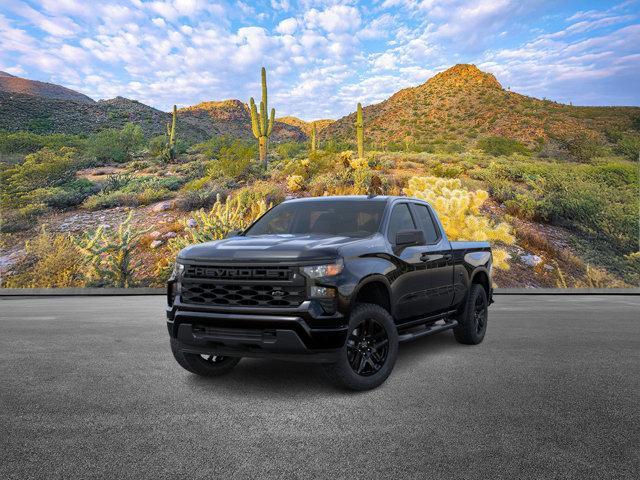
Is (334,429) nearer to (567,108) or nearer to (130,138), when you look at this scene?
(130,138)

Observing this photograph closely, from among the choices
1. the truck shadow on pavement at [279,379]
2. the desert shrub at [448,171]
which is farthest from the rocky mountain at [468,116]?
the truck shadow on pavement at [279,379]

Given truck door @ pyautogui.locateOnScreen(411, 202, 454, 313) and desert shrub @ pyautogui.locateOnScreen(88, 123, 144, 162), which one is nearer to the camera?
truck door @ pyautogui.locateOnScreen(411, 202, 454, 313)

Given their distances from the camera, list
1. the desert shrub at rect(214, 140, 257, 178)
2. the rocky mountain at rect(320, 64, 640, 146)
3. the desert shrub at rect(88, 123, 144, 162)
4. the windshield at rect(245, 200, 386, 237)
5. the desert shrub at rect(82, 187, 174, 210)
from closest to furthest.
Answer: the windshield at rect(245, 200, 386, 237) → the desert shrub at rect(82, 187, 174, 210) → the desert shrub at rect(214, 140, 257, 178) → the desert shrub at rect(88, 123, 144, 162) → the rocky mountain at rect(320, 64, 640, 146)

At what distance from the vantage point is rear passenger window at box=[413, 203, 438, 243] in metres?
7.85

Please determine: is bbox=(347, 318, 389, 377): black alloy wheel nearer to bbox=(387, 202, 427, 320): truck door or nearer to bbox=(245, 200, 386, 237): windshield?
bbox=(387, 202, 427, 320): truck door

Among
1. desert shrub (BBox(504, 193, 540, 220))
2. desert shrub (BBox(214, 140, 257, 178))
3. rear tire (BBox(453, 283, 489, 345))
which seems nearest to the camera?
rear tire (BBox(453, 283, 489, 345))

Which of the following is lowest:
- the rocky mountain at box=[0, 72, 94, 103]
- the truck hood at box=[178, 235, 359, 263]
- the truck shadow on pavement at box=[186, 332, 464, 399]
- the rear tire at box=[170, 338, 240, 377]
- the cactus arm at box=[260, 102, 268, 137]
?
the truck shadow on pavement at box=[186, 332, 464, 399]

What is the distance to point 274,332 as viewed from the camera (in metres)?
5.49

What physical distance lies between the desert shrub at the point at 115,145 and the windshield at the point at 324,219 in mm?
37739

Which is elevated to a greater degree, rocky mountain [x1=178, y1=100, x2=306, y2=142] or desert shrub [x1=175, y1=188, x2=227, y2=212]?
rocky mountain [x1=178, y1=100, x2=306, y2=142]

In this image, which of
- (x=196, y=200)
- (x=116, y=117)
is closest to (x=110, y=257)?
(x=196, y=200)

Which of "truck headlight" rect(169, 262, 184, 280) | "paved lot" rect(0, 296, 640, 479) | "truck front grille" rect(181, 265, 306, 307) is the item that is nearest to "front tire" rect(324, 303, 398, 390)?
"paved lot" rect(0, 296, 640, 479)

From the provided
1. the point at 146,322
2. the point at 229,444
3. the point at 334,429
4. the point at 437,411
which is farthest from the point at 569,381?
the point at 146,322

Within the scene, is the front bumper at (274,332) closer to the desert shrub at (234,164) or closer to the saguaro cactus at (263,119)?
the desert shrub at (234,164)
